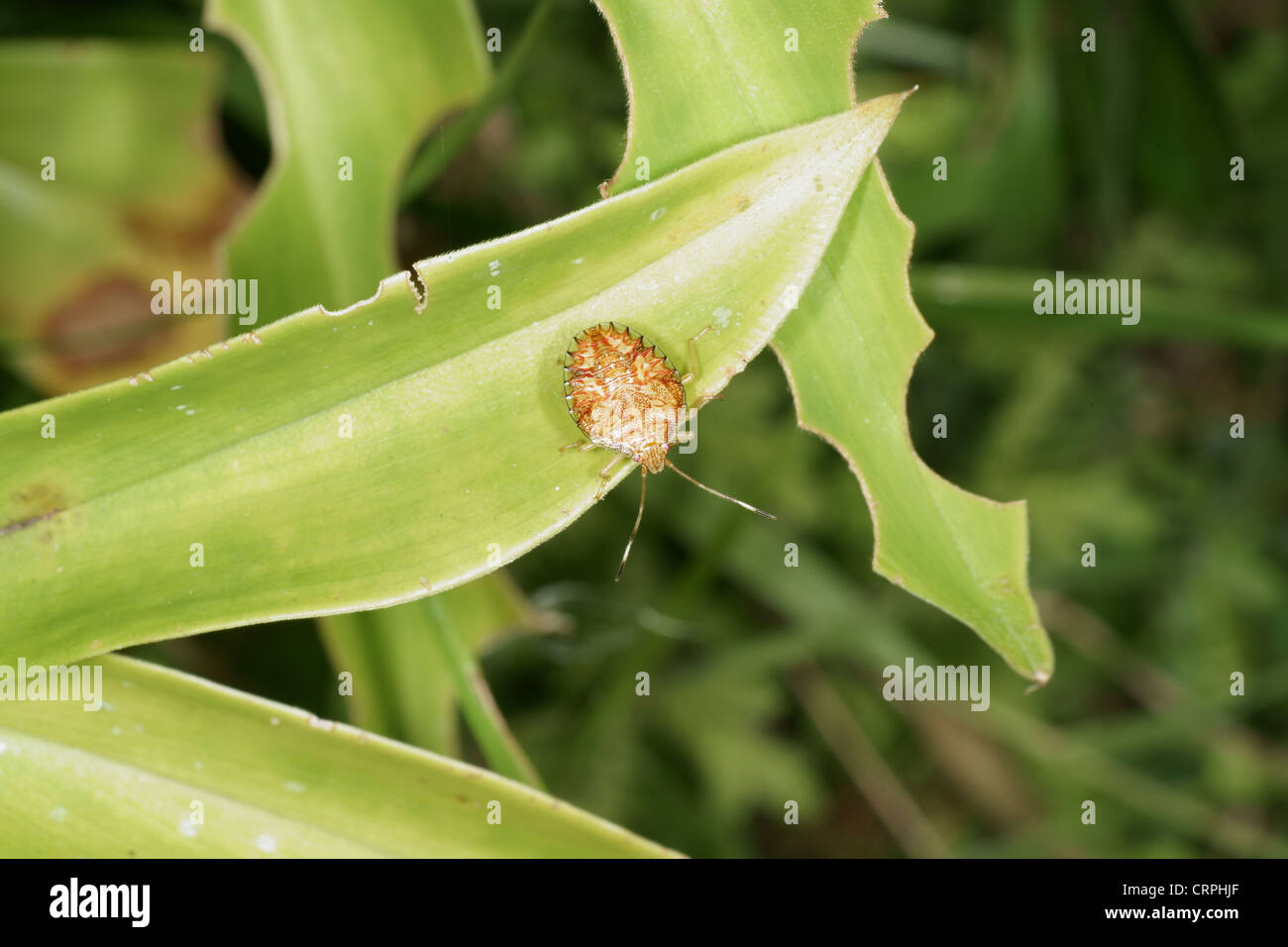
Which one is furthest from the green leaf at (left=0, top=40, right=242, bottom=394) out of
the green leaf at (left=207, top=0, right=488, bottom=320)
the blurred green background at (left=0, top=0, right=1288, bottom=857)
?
the green leaf at (left=207, top=0, right=488, bottom=320)

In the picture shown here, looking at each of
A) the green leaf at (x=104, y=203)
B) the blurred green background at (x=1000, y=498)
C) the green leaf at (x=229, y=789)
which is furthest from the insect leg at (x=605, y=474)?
the green leaf at (x=104, y=203)

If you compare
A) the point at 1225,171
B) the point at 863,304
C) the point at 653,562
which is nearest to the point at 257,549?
the point at 863,304

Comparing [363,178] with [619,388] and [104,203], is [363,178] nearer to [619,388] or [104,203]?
[619,388]

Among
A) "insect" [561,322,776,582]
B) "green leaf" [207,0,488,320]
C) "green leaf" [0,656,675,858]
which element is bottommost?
"green leaf" [0,656,675,858]

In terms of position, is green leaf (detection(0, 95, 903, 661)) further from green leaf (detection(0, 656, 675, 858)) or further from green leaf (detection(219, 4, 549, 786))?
green leaf (detection(219, 4, 549, 786))

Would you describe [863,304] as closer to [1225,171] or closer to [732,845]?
[732,845]

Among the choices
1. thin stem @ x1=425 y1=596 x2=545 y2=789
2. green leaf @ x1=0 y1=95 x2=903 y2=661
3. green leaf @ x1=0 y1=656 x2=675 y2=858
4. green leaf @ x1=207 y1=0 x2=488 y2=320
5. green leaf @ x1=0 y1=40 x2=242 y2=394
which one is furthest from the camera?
green leaf @ x1=0 y1=40 x2=242 y2=394
